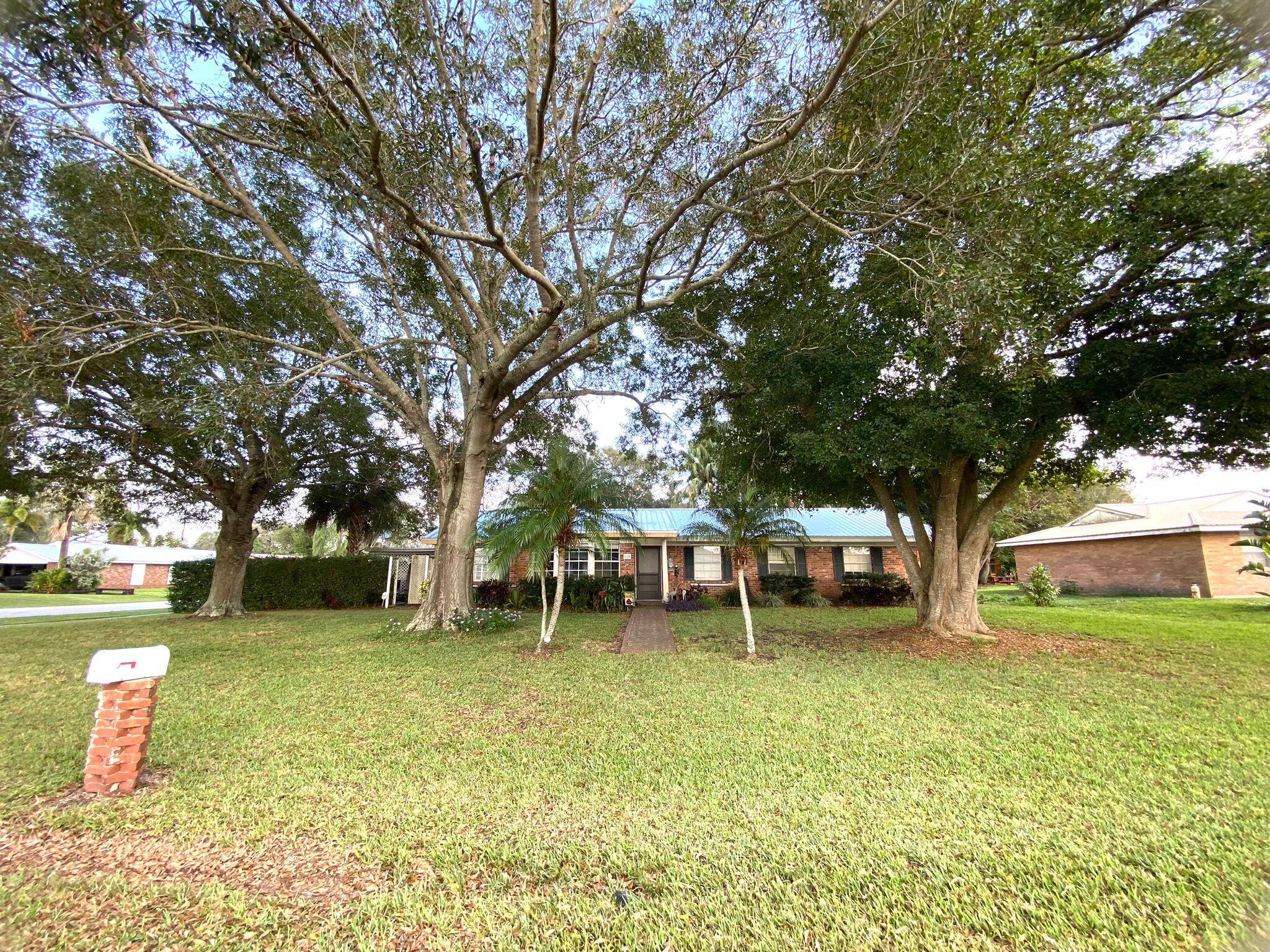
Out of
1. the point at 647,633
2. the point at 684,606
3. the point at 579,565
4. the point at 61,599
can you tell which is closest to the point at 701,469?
the point at 579,565

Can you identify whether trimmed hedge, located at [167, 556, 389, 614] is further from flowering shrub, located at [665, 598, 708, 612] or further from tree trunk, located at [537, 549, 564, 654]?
tree trunk, located at [537, 549, 564, 654]

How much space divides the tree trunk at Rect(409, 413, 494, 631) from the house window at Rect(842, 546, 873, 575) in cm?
1323

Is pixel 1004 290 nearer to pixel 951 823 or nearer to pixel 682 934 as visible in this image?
pixel 951 823

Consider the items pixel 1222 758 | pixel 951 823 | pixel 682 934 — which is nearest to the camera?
pixel 682 934

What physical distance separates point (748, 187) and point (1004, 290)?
12.3 feet

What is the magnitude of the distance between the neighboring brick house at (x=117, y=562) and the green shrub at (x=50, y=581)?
12.2 feet

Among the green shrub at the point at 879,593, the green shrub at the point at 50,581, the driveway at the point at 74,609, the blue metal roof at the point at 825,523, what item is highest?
the blue metal roof at the point at 825,523

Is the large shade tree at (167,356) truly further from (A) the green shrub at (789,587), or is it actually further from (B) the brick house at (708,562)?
(A) the green shrub at (789,587)

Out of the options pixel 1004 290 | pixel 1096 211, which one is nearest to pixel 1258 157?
pixel 1096 211

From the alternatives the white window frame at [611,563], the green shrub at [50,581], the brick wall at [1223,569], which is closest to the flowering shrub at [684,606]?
the white window frame at [611,563]

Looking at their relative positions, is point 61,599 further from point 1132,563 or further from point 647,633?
point 1132,563

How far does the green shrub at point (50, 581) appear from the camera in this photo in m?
25.5

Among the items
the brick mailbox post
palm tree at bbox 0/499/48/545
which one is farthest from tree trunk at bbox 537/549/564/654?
palm tree at bbox 0/499/48/545

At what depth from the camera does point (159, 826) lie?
2.87 metres
